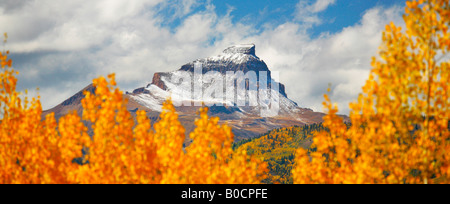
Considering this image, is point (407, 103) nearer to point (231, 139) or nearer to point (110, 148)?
point (231, 139)

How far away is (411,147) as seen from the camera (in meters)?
16.3

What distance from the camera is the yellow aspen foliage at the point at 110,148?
19.2m

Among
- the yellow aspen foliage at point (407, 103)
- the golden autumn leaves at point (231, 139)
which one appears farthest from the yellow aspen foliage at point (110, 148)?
the yellow aspen foliage at point (407, 103)

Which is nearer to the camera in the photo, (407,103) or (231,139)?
(407,103)

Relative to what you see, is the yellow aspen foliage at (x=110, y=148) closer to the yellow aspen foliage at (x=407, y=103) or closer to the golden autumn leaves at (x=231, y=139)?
the golden autumn leaves at (x=231, y=139)

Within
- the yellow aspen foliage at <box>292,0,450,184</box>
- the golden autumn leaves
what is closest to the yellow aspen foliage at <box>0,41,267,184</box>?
the golden autumn leaves

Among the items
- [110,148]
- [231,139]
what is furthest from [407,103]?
[110,148]

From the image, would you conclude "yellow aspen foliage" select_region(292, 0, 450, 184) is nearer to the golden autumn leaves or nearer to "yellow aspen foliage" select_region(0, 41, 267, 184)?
the golden autumn leaves

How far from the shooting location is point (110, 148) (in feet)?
63.2

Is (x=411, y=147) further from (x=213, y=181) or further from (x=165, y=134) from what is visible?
(x=165, y=134)

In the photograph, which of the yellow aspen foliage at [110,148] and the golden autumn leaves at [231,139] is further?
the yellow aspen foliage at [110,148]

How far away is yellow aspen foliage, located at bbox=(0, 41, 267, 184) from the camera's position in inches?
758
